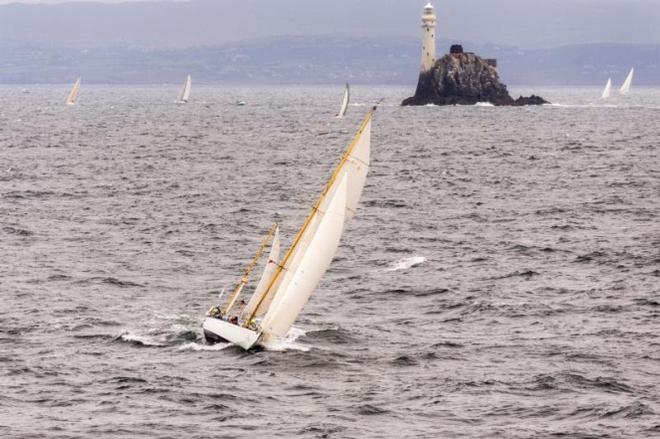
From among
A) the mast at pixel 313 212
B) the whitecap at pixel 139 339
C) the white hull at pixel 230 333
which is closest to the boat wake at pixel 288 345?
the white hull at pixel 230 333

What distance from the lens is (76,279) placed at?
48375 millimetres

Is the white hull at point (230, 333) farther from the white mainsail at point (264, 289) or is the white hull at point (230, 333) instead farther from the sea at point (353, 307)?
the white mainsail at point (264, 289)

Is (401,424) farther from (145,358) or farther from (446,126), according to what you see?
(446,126)

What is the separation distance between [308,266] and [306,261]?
0.17 m

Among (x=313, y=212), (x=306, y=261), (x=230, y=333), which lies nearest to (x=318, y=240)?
(x=306, y=261)

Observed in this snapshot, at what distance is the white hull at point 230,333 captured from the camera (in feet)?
123

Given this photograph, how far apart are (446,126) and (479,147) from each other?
1469 inches

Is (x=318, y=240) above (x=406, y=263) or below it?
above

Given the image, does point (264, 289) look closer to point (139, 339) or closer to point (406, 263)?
point (139, 339)

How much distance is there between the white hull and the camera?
123 ft

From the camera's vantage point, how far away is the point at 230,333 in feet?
124

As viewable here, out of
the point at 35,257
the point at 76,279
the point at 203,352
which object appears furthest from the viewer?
the point at 35,257

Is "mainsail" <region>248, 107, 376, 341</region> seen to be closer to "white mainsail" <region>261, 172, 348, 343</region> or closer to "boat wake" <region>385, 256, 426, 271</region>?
"white mainsail" <region>261, 172, 348, 343</region>

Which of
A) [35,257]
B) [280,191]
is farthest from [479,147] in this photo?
[35,257]
